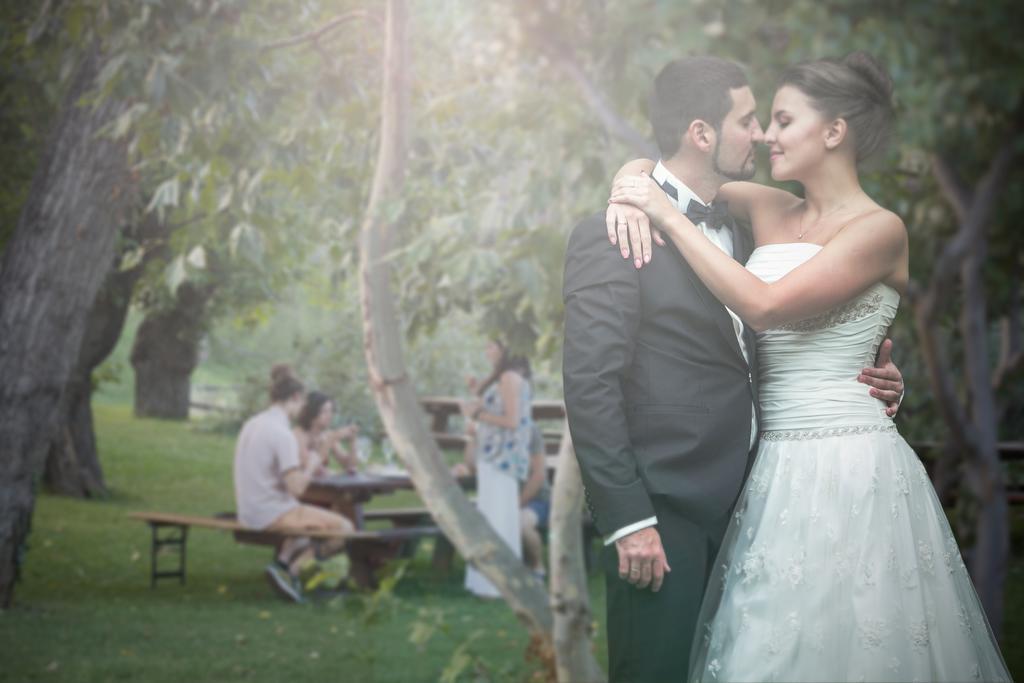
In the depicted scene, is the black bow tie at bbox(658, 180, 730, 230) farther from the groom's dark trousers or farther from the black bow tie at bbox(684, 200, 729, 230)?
the groom's dark trousers

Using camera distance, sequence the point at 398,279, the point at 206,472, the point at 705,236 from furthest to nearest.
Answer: the point at 206,472 → the point at 398,279 → the point at 705,236

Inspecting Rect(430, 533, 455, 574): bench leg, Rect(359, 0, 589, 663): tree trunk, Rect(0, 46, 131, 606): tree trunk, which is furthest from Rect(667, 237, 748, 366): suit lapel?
Rect(430, 533, 455, 574): bench leg

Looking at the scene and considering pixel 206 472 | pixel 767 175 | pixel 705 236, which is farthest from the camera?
pixel 206 472

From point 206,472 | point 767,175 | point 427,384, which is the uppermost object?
point 767,175

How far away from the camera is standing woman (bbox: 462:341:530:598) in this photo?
9.29 meters

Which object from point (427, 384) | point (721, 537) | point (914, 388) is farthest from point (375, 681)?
point (427, 384)

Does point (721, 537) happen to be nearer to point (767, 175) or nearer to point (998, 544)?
point (767, 175)

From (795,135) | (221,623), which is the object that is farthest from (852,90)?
(221,623)

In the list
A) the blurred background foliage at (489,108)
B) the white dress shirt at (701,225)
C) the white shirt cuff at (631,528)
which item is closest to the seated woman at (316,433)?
the blurred background foliage at (489,108)

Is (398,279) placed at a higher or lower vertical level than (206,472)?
higher

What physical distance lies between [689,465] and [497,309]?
11.7 feet

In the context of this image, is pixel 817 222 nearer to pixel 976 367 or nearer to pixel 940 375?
pixel 940 375

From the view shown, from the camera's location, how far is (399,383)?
5.62 meters

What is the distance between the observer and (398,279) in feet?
25.9
